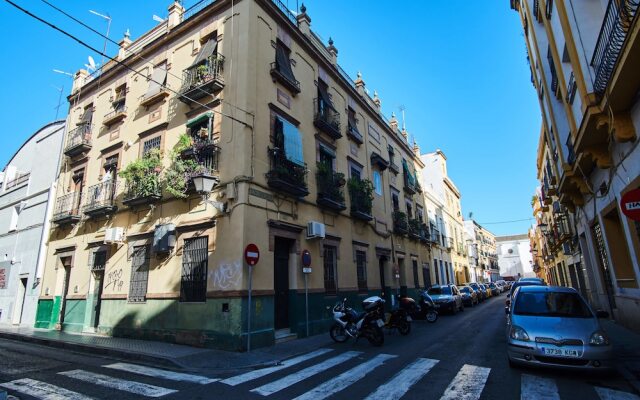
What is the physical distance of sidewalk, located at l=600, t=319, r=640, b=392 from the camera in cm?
592

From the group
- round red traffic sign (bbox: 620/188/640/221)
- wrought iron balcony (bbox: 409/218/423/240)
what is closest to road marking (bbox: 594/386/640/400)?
round red traffic sign (bbox: 620/188/640/221)

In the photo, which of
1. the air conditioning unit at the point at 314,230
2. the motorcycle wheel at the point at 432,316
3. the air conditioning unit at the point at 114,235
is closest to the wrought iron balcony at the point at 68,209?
the air conditioning unit at the point at 114,235

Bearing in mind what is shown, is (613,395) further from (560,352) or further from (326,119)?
(326,119)

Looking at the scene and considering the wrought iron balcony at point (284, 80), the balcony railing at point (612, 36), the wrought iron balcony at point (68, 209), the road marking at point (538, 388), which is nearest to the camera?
the road marking at point (538, 388)

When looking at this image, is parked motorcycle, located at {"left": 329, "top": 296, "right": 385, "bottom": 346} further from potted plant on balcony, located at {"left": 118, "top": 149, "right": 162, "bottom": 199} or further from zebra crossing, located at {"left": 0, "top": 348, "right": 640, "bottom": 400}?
potted plant on balcony, located at {"left": 118, "top": 149, "right": 162, "bottom": 199}

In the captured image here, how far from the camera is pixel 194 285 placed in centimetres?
1095

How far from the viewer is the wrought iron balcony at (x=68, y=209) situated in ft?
51.0

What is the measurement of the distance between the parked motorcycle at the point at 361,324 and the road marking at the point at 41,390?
6.63m

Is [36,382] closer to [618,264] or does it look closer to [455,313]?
[618,264]

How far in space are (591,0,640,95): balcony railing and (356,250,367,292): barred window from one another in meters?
11.3

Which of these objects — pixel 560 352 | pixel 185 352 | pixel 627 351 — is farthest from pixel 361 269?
pixel 560 352

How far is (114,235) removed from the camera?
13258 millimetres

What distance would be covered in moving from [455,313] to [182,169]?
1581cm

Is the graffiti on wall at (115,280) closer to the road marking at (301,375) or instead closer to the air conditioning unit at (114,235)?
the air conditioning unit at (114,235)
